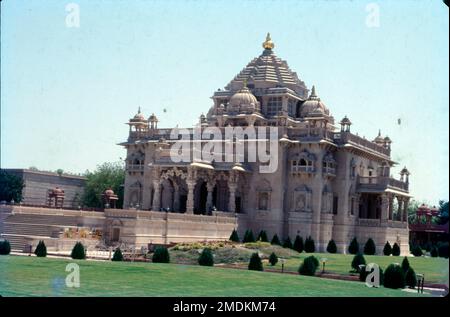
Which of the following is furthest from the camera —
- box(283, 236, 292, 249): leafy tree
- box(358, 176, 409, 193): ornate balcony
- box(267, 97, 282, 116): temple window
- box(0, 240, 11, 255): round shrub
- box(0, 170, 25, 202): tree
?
box(0, 170, 25, 202): tree

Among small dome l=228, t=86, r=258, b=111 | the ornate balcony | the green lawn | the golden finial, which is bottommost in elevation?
the green lawn

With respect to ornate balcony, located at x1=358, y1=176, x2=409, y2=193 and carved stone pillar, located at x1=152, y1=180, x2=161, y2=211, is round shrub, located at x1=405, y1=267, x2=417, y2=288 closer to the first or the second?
carved stone pillar, located at x1=152, y1=180, x2=161, y2=211

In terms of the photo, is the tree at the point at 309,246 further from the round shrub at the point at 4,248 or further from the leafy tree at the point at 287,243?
the round shrub at the point at 4,248

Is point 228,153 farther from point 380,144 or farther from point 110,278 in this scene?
point 110,278

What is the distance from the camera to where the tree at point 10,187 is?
2569 inches

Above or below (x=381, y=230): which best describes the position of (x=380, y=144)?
above

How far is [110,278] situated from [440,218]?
56.8 metres

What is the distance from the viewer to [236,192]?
4959 cm

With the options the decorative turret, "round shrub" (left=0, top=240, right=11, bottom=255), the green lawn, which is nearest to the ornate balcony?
the decorative turret

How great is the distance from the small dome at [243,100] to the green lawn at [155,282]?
82.1 feet

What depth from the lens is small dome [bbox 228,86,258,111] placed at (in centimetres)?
5235

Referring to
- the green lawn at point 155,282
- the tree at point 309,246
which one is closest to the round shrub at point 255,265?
the green lawn at point 155,282

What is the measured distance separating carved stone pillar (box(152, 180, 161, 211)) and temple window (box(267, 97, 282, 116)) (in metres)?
10.7
